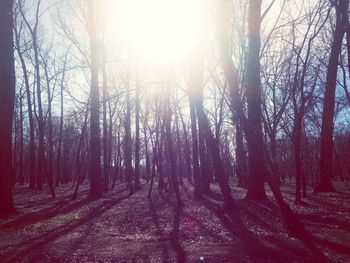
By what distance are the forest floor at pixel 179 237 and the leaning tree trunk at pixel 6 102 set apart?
78 centimetres

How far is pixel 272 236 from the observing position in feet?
24.4

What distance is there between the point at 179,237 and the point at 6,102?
7.51 m

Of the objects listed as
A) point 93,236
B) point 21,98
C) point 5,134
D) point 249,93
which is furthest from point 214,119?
point 93,236

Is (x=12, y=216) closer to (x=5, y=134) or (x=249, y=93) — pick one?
(x=5, y=134)

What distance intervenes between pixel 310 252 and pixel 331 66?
14.8 m

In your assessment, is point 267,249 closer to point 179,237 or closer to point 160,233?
point 179,237

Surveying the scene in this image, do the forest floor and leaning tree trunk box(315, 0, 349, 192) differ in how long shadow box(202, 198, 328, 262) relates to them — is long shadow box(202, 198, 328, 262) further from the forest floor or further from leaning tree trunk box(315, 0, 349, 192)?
leaning tree trunk box(315, 0, 349, 192)

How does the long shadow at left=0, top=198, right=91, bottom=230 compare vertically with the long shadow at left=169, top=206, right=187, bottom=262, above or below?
above

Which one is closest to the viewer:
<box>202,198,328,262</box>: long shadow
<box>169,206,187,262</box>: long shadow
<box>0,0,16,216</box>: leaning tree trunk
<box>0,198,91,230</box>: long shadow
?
<box>202,198,328,262</box>: long shadow

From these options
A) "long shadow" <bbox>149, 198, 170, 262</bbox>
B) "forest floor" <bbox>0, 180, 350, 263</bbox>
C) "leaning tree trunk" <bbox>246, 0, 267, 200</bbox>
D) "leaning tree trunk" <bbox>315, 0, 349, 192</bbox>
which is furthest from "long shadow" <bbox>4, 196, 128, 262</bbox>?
"leaning tree trunk" <bbox>315, 0, 349, 192</bbox>

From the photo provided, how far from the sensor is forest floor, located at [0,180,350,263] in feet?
20.2

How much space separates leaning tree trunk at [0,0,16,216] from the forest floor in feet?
2.55

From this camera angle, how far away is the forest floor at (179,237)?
20.2 ft

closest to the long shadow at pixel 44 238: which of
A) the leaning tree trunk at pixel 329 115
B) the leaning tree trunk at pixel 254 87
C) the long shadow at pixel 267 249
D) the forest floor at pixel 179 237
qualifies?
the forest floor at pixel 179 237
